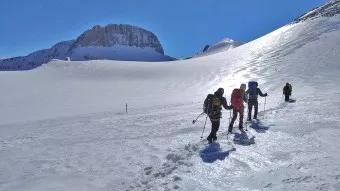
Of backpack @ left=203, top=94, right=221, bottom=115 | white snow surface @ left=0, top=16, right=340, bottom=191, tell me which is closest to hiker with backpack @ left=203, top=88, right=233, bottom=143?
backpack @ left=203, top=94, right=221, bottom=115

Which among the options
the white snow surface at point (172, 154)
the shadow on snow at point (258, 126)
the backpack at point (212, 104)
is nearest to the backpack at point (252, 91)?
the white snow surface at point (172, 154)

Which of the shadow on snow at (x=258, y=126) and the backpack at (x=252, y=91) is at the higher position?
the backpack at (x=252, y=91)

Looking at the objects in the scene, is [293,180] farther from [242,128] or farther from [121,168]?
[242,128]

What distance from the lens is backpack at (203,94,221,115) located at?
489 inches

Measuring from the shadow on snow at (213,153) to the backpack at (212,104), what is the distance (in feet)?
3.99

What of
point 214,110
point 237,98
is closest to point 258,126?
point 237,98

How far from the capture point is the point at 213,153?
10836 mm

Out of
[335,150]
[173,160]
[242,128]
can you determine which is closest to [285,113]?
[242,128]

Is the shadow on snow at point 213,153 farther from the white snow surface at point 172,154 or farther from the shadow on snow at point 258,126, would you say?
the shadow on snow at point 258,126

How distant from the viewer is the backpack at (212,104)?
40.8ft

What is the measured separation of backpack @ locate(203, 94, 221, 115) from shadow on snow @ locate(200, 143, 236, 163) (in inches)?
47.9

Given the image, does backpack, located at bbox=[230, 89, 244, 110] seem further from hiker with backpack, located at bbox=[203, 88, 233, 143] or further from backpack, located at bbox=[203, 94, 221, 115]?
backpack, located at bbox=[203, 94, 221, 115]

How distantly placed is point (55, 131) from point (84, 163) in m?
7.93

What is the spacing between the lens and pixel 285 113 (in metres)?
18.2
